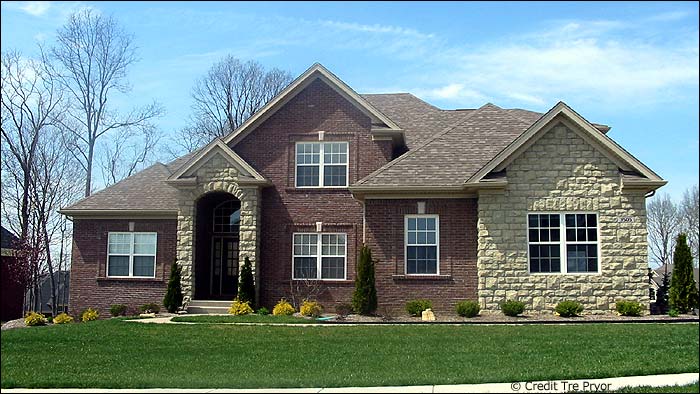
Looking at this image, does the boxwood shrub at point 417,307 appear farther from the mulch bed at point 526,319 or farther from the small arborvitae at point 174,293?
the small arborvitae at point 174,293

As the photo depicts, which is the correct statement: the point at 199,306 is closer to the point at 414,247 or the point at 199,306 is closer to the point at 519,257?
the point at 414,247

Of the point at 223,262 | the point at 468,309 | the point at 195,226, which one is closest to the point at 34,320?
the point at 195,226

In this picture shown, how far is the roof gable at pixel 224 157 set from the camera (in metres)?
24.2

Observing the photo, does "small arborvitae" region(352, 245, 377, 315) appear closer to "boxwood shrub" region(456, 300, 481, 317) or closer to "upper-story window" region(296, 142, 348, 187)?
"boxwood shrub" region(456, 300, 481, 317)

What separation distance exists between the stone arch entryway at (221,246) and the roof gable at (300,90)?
259 cm

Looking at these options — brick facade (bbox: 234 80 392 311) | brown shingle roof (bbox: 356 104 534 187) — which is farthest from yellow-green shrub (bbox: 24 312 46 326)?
brown shingle roof (bbox: 356 104 534 187)

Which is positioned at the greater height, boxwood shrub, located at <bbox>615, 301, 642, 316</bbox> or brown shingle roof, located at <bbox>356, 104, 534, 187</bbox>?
brown shingle roof, located at <bbox>356, 104, 534, 187</bbox>

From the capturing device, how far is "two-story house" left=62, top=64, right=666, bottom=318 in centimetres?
2123

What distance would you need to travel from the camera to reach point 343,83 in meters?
24.9

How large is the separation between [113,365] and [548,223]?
13.6 meters

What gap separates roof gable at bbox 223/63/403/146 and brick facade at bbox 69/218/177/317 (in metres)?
4.37

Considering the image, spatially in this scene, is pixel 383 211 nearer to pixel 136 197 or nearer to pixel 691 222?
pixel 136 197

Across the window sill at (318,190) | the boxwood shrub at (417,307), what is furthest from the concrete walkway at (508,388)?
the window sill at (318,190)

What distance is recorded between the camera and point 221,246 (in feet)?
87.6
